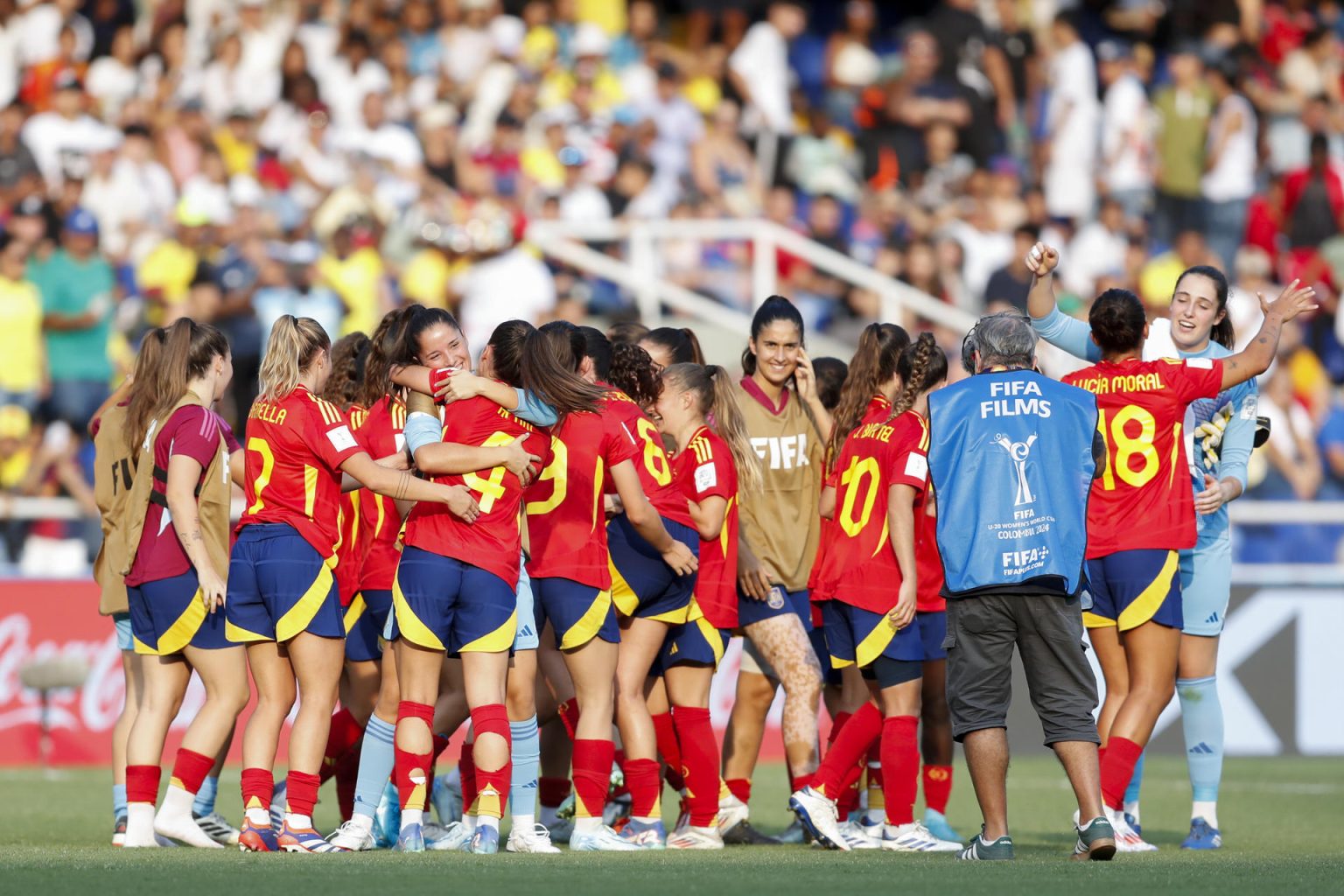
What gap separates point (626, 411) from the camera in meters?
8.44

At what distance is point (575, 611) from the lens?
8242 millimetres

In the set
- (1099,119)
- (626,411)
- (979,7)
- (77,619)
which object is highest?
(979,7)

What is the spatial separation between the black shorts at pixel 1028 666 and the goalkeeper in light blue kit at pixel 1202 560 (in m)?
1.32

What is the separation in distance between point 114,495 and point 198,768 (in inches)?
55.4

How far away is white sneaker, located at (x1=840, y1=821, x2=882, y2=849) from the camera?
8648 millimetres

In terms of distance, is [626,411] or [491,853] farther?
[626,411]

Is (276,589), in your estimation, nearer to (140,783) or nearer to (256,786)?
(256,786)

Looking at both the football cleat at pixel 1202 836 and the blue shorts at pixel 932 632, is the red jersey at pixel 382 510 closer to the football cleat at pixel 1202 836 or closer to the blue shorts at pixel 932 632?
the blue shorts at pixel 932 632


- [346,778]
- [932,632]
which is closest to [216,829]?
[346,778]

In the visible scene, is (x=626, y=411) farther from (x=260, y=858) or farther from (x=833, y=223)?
(x=833, y=223)

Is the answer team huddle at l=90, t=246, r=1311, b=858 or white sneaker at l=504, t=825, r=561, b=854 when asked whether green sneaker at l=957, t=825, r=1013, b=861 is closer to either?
team huddle at l=90, t=246, r=1311, b=858

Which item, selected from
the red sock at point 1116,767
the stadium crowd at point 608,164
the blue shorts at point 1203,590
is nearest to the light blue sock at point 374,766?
the red sock at point 1116,767

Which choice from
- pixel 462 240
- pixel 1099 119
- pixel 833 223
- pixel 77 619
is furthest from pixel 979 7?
pixel 77 619

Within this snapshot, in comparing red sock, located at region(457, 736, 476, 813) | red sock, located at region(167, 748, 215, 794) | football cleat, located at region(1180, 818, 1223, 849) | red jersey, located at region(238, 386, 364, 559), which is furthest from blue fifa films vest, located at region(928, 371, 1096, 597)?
red sock, located at region(167, 748, 215, 794)
